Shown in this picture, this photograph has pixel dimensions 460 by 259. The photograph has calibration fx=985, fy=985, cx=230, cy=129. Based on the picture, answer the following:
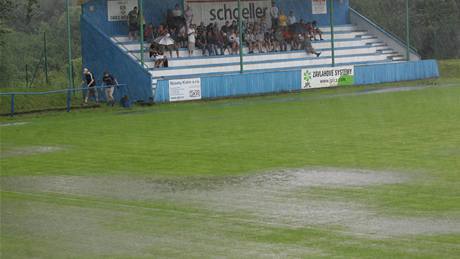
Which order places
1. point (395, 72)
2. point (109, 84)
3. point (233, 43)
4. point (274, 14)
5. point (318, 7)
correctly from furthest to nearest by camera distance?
point (318, 7), point (274, 14), point (395, 72), point (233, 43), point (109, 84)

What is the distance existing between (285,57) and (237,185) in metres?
30.9

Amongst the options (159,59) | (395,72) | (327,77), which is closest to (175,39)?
(159,59)

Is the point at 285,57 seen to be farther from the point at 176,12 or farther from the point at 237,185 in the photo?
the point at 237,185

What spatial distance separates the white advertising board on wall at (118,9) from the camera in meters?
44.7

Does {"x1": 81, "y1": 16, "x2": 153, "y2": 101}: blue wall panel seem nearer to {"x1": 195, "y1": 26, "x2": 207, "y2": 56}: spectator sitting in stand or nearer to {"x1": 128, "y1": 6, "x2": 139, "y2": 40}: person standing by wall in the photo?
{"x1": 128, "y1": 6, "x2": 139, "y2": 40}: person standing by wall

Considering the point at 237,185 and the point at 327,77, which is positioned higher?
the point at 327,77

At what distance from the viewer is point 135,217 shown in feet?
49.5

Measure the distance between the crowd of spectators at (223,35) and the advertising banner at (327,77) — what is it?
127 inches

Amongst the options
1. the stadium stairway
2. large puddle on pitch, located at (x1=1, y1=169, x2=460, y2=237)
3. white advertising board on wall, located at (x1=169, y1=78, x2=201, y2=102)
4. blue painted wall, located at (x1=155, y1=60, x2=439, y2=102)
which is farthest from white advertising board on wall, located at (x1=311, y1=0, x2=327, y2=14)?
→ large puddle on pitch, located at (x1=1, y1=169, x2=460, y2=237)

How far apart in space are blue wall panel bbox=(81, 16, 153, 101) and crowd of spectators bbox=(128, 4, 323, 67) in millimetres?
1927

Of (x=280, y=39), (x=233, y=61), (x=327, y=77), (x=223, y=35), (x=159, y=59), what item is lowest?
(x=327, y=77)

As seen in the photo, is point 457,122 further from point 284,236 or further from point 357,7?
point 357,7

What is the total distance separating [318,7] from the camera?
55312 millimetres

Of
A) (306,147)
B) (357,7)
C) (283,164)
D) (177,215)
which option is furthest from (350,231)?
(357,7)
